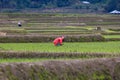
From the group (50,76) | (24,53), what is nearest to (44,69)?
(50,76)

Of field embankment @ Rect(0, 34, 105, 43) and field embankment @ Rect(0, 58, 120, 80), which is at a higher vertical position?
field embankment @ Rect(0, 58, 120, 80)

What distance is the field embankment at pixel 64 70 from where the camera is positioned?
1148cm

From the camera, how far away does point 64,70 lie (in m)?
12.6

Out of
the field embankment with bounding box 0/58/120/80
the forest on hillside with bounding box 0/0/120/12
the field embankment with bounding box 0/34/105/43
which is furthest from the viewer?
the forest on hillside with bounding box 0/0/120/12

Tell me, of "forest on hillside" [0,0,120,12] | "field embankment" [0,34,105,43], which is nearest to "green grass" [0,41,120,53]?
"field embankment" [0,34,105,43]

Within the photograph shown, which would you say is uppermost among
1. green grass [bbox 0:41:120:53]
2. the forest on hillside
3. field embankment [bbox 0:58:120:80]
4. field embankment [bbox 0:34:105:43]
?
field embankment [bbox 0:58:120:80]

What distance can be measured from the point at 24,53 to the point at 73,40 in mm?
8479

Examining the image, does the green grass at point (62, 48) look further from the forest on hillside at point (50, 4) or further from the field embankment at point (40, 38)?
the forest on hillside at point (50, 4)

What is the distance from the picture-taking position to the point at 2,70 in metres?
11.2

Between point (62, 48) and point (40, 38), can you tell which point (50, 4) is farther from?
point (62, 48)

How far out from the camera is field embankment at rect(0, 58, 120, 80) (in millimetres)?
11477

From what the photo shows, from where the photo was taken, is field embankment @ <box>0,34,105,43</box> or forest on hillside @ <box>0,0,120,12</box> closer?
field embankment @ <box>0,34,105,43</box>

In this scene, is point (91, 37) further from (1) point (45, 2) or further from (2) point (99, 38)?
(1) point (45, 2)

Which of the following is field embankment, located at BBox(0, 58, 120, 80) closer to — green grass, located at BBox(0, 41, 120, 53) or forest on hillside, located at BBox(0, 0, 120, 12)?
green grass, located at BBox(0, 41, 120, 53)
